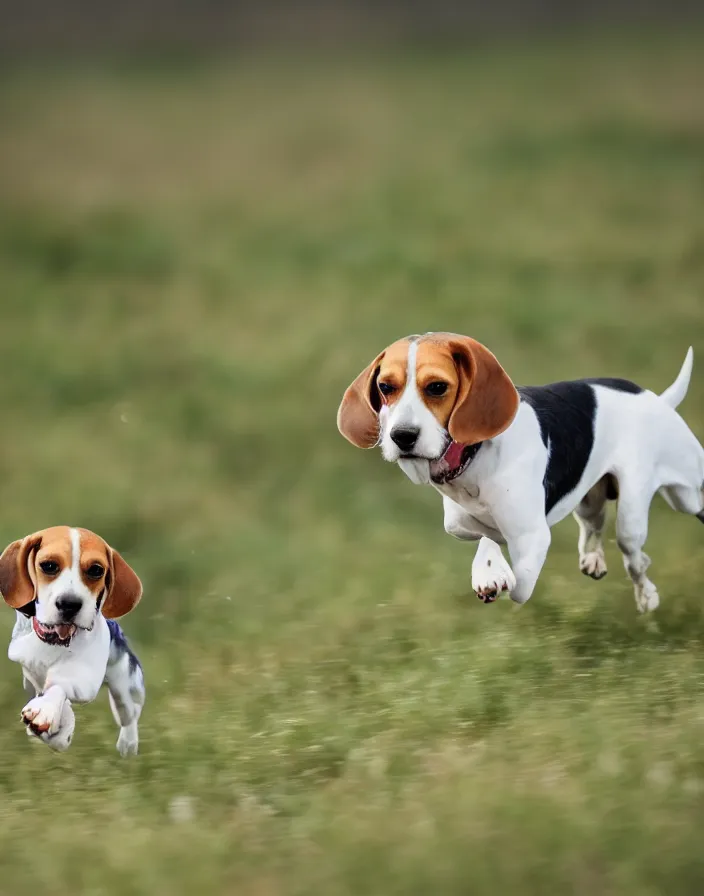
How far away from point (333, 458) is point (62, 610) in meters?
8.43

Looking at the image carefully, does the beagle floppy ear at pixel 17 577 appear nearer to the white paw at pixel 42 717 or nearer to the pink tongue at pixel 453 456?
the white paw at pixel 42 717

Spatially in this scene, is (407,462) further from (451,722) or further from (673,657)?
(673,657)

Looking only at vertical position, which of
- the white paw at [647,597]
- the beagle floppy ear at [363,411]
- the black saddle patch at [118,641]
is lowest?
the black saddle patch at [118,641]

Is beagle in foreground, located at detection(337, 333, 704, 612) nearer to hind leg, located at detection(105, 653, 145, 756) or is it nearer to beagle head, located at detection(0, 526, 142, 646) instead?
beagle head, located at detection(0, 526, 142, 646)

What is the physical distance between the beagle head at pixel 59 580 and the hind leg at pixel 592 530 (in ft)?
9.67

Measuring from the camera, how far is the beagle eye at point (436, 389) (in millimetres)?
6781

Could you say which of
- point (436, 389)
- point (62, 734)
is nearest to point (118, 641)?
point (62, 734)

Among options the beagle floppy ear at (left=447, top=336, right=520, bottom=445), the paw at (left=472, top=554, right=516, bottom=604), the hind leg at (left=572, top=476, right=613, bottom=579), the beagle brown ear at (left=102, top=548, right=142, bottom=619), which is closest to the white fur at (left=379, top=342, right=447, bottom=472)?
the beagle floppy ear at (left=447, top=336, right=520, bottom=445)

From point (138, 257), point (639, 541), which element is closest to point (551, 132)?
point (138, 257)

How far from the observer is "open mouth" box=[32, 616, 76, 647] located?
271 inches

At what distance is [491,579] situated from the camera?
23.8 feet

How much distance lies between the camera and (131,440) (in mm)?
15953

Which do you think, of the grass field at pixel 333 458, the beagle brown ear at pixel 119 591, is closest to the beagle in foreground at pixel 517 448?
the grass field at pixel 333 458

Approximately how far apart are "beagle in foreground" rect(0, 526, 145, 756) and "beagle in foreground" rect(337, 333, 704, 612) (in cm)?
128
